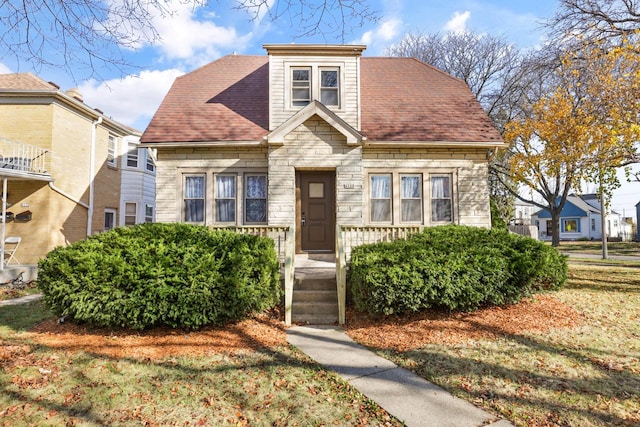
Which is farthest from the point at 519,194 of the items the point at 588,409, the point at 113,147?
the point at 113,147

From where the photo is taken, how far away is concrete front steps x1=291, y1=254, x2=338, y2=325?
6.21 meters

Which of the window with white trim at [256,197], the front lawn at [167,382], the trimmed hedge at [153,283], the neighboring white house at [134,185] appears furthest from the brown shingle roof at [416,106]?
the neighboring white house at [134,185]

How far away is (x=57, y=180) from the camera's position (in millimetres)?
12438

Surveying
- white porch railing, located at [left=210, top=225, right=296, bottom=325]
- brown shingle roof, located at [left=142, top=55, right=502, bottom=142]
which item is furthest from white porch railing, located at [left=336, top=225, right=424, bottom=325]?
brown shingle roof, located at [left=142, top=55, right=502, bottom=142]

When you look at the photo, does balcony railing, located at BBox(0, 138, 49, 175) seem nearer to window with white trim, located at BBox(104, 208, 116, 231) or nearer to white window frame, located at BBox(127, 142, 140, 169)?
window with white trim, located at BBox(104, 208, 116, 231)

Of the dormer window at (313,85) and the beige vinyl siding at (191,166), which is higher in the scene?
the dormer window at (313,85)

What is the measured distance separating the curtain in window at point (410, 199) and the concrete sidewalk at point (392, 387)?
19.1 ft

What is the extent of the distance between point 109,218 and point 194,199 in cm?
840

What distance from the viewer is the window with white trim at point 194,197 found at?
391 inches

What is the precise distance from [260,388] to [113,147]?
53.3 feet

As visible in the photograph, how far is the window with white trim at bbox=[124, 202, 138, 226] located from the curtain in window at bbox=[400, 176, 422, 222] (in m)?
13.4

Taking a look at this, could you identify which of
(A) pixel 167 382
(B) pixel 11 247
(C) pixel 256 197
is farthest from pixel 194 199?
(B) pixel 11 247

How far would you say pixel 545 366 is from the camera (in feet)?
13.2

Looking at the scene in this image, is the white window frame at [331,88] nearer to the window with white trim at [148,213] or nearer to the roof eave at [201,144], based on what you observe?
the roof eave at [201,144]
